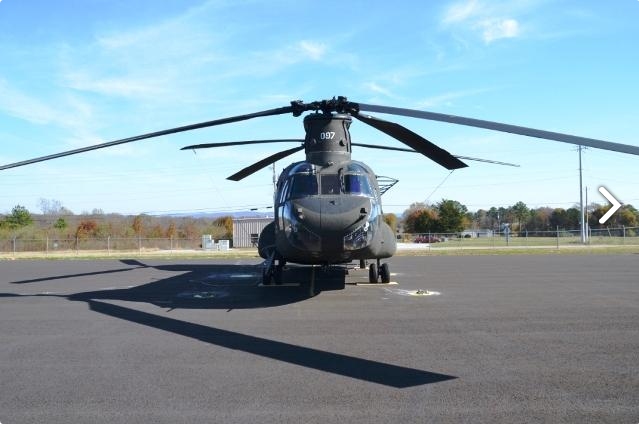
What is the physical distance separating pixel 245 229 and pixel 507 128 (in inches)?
2473

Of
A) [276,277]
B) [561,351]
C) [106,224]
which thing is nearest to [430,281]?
[276,277]

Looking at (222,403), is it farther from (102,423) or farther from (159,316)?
(159,316)

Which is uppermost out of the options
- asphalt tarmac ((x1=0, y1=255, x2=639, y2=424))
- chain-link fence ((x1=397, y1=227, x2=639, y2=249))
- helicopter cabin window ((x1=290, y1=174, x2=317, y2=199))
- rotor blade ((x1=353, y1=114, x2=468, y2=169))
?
rotor blade ((x1=353, y1=114, x2=468, y2=169))

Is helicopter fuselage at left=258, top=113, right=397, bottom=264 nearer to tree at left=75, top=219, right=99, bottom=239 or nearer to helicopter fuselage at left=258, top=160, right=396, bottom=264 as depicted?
helicopter fuselage at left=258, top=160, right=396, bottom=264

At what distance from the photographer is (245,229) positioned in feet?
229

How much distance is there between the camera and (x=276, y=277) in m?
16.1

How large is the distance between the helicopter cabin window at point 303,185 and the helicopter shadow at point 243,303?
248 centimetres

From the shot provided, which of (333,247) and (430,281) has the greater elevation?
(333,247)

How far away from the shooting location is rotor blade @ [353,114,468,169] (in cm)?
1229

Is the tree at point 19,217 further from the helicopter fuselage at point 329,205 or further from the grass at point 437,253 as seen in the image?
the helicopter fuselage at point 329,205

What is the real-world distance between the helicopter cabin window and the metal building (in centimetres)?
5629

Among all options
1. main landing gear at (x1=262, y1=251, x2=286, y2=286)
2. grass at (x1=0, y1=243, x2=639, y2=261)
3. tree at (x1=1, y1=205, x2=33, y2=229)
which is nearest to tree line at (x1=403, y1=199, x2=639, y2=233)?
grass at (x1=0, y1=243, x2=639, y2=261)

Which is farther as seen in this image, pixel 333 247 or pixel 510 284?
pixel 510 284

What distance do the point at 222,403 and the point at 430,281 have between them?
12507mm
